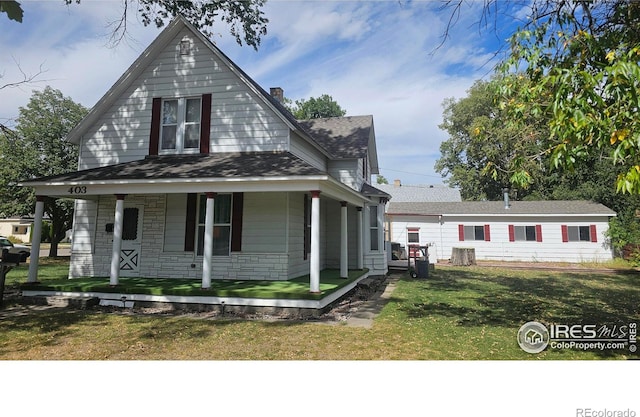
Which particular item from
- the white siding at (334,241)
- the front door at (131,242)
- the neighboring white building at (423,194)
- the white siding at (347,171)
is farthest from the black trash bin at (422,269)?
the neighboring white building at (423,194)

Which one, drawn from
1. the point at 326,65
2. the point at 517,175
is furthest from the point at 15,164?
the point at 517,175

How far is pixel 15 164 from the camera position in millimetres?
20906

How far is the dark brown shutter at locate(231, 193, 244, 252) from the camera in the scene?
1005 centimetres

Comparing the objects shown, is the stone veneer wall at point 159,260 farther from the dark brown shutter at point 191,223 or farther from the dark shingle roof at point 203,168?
the dark shingle roof at point 203,168

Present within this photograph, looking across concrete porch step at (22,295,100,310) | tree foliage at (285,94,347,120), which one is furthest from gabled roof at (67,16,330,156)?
tree foliage at (285,94,347,120)

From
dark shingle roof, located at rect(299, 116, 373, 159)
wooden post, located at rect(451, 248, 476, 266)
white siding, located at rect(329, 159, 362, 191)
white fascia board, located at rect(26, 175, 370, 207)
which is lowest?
wooden post, located at rect(451, 248, 476, 266)

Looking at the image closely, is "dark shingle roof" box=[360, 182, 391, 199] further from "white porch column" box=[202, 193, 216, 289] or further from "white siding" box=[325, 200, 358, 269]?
"white porch column" box=[202, 193, 216, 289]

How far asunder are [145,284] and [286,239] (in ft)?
12.9

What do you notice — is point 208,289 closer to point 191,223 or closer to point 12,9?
point 191,223

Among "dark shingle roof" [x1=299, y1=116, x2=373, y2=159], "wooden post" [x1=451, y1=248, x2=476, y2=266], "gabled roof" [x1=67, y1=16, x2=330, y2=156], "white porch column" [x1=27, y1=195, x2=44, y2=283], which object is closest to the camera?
"white porch column" [x1=27, y1=195, x2=44, y2=283]

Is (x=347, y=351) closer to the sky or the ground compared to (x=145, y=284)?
closer to the ground

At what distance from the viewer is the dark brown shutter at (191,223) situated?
34.2 feet

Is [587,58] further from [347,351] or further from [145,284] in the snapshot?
[145,284]

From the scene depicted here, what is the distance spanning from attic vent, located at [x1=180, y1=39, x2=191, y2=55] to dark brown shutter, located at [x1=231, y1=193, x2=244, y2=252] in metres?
5.10
